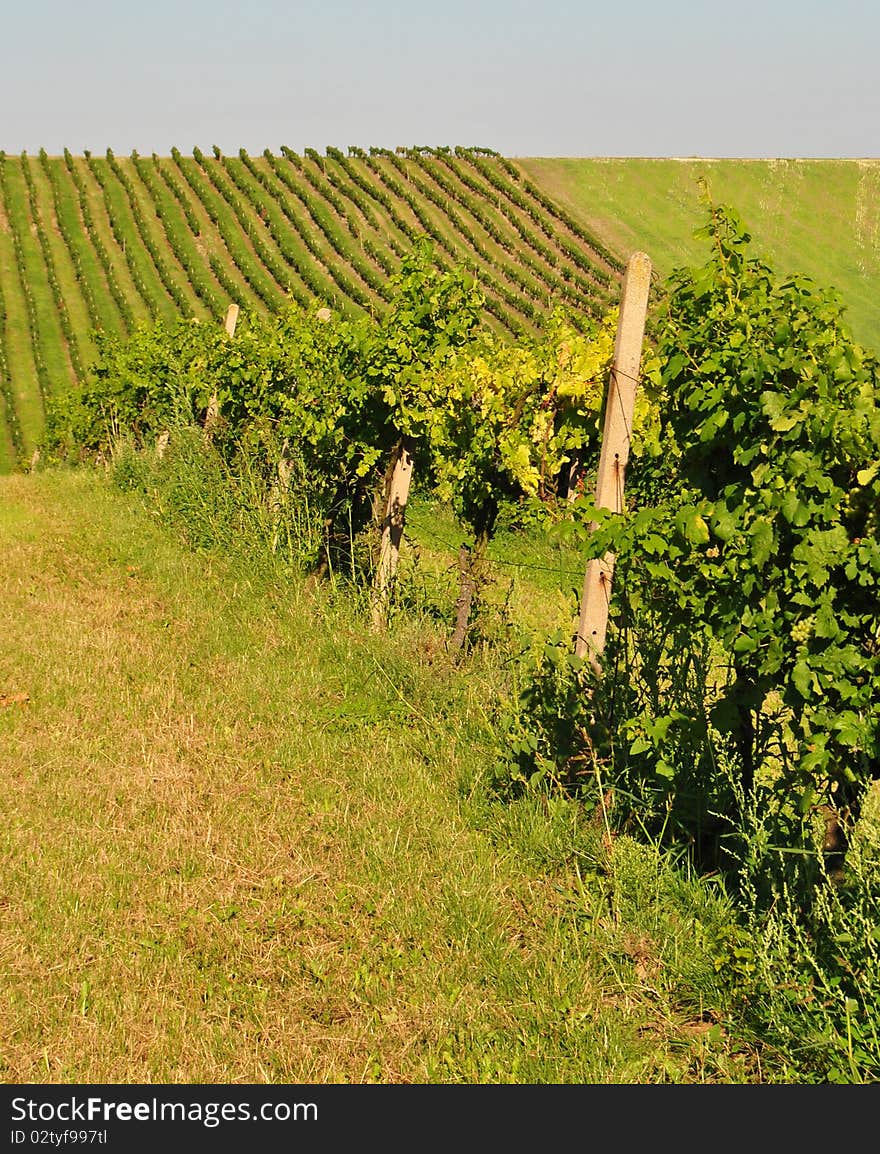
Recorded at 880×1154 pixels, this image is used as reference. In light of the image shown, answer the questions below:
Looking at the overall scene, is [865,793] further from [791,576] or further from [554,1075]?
[554,1075]

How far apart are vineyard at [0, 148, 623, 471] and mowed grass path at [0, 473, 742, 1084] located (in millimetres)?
33868

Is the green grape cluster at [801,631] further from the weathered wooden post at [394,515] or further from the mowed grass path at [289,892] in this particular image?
the weathered wooden post at [394,515]

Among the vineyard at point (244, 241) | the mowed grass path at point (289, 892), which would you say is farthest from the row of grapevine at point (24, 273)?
the mowed grass path at point (289, 892)

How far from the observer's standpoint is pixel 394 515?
7.94m

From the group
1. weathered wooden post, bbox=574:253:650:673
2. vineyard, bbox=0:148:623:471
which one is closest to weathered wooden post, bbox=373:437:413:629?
weathered wooden post, bbox=574:253:650:673

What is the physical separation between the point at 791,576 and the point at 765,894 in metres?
1.23

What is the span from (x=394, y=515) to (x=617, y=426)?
3.16 metres

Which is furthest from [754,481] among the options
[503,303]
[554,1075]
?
[503,303]

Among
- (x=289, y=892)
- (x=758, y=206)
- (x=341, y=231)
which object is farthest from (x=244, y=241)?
(x=289, y=892)

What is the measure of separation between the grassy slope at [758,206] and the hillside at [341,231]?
13 centimetres

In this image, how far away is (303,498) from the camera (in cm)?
910

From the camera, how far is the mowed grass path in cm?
355

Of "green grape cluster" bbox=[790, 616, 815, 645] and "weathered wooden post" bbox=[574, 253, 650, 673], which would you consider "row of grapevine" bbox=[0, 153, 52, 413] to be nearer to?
"weathered wooden post" bbox=[574, 253, 650, 673]

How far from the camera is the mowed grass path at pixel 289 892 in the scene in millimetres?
3555
